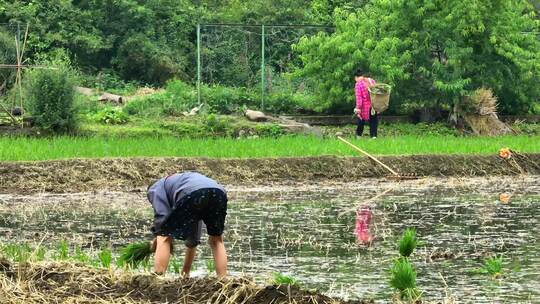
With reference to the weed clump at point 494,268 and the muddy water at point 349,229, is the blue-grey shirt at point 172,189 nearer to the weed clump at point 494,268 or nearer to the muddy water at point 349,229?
the muddy water at point 349,229

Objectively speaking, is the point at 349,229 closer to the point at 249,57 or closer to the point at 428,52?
the point at 428,52

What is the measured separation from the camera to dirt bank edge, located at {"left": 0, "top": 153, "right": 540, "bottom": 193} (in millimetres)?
13703

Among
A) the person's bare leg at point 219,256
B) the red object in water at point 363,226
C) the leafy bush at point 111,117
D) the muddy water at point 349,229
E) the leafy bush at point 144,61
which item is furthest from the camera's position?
the leafy bush at point 144,61

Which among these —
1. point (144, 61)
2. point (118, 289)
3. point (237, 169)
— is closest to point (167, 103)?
point (144, 61)

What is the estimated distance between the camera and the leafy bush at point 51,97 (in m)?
17.4

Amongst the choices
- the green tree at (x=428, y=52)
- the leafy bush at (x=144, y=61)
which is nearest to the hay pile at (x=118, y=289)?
the green tree at (x=428, y=52)

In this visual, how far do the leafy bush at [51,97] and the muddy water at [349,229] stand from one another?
4556 mm

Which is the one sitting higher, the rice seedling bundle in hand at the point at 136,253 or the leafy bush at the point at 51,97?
the rice seedling bundle in hand at the point at 136,253

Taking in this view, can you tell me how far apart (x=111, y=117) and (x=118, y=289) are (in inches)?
505

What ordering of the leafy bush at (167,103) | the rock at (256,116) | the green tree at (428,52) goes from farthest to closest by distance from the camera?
the green tree at (428,52) → the leafy bush at (167,103) → the rock at (256,116)

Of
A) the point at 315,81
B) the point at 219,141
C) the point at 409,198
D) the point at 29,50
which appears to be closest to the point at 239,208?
the point at 409,198

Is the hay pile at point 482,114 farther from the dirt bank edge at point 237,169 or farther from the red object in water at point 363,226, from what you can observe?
the red object in water at point 363,226

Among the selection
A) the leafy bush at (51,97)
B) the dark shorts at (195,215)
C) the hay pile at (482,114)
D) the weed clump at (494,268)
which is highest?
the dark shorts at (195,215)

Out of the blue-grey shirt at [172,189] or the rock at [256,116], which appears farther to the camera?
the rock at [256,116]
